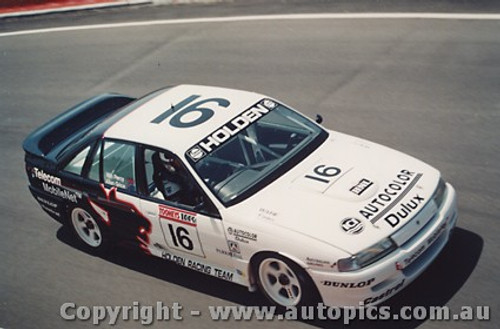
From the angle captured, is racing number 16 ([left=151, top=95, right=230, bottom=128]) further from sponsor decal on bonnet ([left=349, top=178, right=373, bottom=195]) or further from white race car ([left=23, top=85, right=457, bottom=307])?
sponsor decal on bonnet ([left=349, top=178, right=373, bottom=195])

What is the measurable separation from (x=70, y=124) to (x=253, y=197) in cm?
340

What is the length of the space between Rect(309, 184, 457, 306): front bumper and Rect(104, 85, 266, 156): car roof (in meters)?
1.99

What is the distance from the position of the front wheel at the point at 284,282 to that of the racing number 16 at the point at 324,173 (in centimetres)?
95

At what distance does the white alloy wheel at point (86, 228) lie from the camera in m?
8.04

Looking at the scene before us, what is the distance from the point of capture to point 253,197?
6.64 m

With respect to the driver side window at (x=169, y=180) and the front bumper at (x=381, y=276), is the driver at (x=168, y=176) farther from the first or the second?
the front bumper at (x=381, y=276)

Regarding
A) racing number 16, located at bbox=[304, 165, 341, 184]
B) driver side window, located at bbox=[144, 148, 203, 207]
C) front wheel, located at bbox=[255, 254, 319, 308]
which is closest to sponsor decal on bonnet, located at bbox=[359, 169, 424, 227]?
racing number 16, located at bbox=[304, 165, 341, 184]

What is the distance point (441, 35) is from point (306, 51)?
231cm

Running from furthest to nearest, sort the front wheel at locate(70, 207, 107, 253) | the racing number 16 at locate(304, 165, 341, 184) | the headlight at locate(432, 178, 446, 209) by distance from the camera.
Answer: the front wheel at locate(70, 207, 107, 253), the racing number 16 at locate(304, 165, 341, 184), the headlight at locate(432, 178, 446, 209)

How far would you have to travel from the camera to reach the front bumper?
19.4 feet

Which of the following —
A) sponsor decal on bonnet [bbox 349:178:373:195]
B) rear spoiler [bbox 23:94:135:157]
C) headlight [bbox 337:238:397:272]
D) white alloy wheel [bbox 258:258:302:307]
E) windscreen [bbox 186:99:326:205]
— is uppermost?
windscreen [bbox 186:99:326:205]

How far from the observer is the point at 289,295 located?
6.41m

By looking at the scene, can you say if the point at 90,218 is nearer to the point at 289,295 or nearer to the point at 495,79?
the point at 289,295

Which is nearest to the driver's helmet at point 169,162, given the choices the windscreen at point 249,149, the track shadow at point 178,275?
the windscreen at point 249,149
